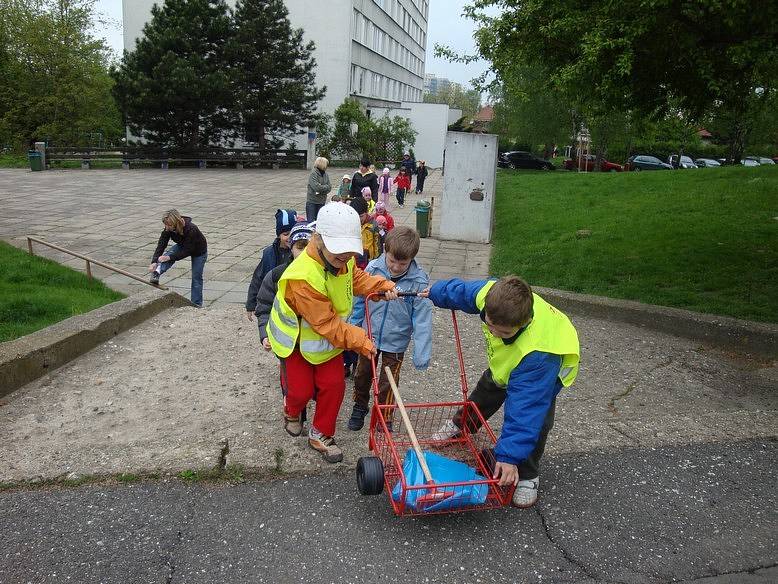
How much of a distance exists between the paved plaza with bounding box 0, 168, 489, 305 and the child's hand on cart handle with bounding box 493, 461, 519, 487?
5.66m

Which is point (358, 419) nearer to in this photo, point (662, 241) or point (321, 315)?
point (321, 315)

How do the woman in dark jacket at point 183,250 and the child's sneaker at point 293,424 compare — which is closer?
the child's sneaker at point 293,424

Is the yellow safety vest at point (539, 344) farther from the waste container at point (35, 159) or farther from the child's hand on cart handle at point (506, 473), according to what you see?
the waste container at point (35, 159)

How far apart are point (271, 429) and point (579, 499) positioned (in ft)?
6.87

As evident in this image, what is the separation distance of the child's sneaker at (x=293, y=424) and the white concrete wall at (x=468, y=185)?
8.97 m

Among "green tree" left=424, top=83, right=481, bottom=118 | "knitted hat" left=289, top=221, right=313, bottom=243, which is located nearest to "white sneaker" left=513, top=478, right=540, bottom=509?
"knitted hat" left=289, top=221, right=313, bottom=243

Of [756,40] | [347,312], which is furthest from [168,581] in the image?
[756,40]

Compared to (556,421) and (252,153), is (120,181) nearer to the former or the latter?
(252,153)

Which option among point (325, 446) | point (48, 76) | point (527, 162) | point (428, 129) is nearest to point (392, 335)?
point (325, 446)

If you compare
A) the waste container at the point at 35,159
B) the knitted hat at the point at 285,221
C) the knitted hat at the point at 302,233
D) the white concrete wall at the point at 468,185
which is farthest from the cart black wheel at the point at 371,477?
the waste container at the point at 35,159

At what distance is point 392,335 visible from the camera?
4223 millimetres

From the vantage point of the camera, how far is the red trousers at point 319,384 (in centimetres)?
386

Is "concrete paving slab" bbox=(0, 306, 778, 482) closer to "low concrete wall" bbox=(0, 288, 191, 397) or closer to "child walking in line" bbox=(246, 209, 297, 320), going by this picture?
"low concrete wall" bbox=(0, 288, 191, 397)

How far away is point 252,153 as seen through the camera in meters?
28.9
